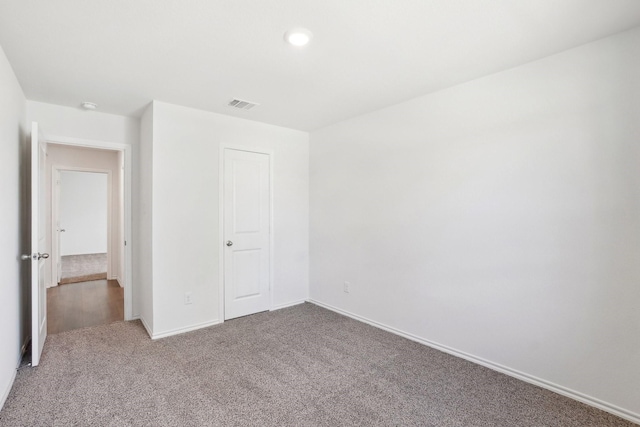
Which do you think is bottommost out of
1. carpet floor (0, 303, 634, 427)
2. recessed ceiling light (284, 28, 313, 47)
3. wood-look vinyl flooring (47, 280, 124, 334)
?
carpet floor (0, 303, 634, 427)

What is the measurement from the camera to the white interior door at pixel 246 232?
A: 149 inches

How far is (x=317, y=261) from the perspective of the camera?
14.3 feet

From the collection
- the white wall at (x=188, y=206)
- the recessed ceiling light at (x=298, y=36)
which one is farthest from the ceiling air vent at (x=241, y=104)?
the recessed ceiling light at (x=298, y=36)

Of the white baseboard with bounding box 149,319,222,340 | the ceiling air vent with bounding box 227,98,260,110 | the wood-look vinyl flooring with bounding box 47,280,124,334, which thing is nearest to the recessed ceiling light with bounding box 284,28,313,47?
the ceiling air vent with bounding box 227,98,260,110

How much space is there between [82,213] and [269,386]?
916cm

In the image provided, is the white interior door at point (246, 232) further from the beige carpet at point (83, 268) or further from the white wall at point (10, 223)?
the beige carpet at point (83, 268)

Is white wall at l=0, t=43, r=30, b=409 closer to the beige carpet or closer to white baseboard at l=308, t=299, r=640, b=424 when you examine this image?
white baseboard at l=308, t=299, r=640, b=424

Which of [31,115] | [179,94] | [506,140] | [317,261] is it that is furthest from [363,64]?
[31,115]

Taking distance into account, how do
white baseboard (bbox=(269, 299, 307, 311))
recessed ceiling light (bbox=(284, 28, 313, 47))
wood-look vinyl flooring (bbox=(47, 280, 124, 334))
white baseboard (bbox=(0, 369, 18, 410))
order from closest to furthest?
recessed ceiling light (bbox=(284, 28, 313, 47)) → white baseboard (bbox=(0, 369, 18, 410)) → wood-look vinyl flooring (bbox=(47, 280, 124, 334)) → white baseboard (bbox=(269, 299, 307, 311))

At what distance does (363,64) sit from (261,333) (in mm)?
2686

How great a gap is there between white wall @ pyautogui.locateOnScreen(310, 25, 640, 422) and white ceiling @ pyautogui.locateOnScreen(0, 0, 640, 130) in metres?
0.30

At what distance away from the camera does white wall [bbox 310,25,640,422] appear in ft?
6.69

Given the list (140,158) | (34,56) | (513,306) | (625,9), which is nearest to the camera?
(625,9)

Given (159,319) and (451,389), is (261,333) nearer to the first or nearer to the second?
(159,319)
